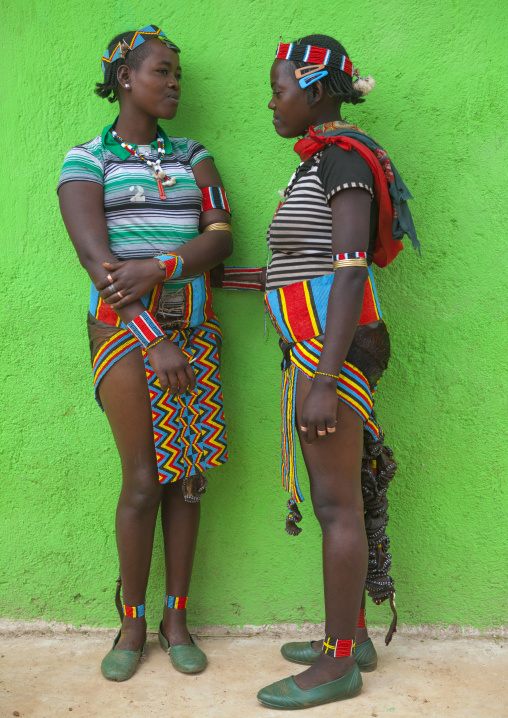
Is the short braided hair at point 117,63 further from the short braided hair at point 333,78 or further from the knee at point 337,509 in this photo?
the knee at point 337,509

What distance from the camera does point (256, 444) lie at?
9.26 ft

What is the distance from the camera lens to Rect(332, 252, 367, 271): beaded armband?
203 centimetres

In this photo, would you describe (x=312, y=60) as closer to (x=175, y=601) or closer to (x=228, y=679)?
(x=175, y=601)

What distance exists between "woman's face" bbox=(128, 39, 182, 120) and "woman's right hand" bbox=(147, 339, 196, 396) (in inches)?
34.6

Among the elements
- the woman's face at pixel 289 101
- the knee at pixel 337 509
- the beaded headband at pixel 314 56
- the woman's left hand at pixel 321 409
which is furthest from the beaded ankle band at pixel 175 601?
the beaded headband at pixel 314 56

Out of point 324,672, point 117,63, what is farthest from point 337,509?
point 117,63

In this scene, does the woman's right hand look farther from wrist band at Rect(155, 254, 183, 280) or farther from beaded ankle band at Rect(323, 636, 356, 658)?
beaded ankle band at Rect(323, 636, 356, 658)

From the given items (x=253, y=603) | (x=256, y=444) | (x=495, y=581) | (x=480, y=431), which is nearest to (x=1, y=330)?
(x=256, y=444)

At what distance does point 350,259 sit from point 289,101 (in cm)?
61

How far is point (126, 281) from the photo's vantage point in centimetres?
225

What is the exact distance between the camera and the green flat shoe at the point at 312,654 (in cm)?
245

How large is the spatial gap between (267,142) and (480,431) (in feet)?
4.93

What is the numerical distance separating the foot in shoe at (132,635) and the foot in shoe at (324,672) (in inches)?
25.6

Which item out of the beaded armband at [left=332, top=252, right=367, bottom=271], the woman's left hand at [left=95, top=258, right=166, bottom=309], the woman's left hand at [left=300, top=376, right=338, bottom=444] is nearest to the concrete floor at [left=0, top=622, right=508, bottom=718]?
the woman's left hand at [left=300, top=376, right=338, bottom=444]
